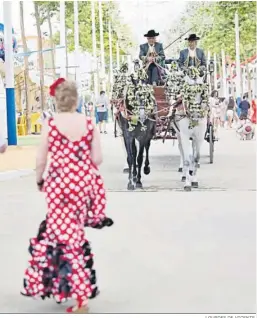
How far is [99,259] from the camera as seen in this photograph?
8.44 metres

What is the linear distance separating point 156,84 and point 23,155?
7.40 meters

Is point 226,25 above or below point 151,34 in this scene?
above

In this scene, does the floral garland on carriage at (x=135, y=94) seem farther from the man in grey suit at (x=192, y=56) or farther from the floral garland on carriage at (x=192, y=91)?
the man in grey suit at (x=192, y=56)

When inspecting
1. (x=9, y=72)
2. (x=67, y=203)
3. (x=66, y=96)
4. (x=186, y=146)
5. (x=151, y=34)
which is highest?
(x=151, y=34)

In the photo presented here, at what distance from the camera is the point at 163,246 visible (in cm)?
912

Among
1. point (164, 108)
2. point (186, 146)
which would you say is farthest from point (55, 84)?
point (164, 108)

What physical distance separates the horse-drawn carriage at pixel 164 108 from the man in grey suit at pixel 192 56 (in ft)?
0.97

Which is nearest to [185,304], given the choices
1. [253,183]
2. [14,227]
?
[14,227]

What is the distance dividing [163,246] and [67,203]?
2.96m

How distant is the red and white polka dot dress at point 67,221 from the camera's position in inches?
249

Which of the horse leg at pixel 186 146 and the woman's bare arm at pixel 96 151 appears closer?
the woman's bare arm at pixel 96 151

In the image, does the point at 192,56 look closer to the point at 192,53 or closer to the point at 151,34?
the point at 192,53

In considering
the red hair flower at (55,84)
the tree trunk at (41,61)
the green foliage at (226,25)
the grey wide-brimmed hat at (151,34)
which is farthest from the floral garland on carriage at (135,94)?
the green foliage at (226,25)

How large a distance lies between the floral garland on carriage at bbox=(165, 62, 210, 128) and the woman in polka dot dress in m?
7.57
